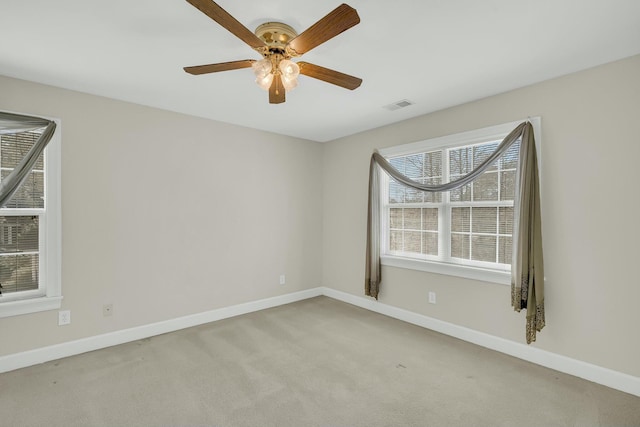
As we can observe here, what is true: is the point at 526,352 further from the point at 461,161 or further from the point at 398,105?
the point at 398,105

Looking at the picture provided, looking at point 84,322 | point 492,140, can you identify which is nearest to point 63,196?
point 84,322

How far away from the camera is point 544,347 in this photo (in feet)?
8.94

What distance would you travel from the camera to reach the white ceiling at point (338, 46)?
5.85 ft

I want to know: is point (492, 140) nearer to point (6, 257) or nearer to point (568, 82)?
point (568, 82)

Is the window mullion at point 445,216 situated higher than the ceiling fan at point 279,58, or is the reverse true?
the ceiling fan at point 279,58

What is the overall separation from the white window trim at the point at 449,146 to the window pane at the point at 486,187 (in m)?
0.36

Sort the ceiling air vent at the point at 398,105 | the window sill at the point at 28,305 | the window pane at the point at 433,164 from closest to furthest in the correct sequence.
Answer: the window sill at the point at 28,305, the ceiling air vent at the point at 398,105, the window pane at the point at 433,164

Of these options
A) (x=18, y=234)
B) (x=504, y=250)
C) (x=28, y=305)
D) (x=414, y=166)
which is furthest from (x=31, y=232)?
(x=504, y=250)

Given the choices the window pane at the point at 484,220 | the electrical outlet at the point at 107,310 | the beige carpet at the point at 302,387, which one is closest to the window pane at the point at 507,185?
the window pane at the point at 484,220

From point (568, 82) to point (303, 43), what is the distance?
234cm

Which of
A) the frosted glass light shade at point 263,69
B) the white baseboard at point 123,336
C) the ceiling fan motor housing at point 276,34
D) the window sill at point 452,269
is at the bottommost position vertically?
the white baseboard at point 123,336

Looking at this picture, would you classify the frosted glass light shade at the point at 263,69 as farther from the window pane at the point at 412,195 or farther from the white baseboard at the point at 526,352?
the white baseboard at the point at 526,352

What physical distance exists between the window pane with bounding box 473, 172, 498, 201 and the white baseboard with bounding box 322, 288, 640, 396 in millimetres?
1370

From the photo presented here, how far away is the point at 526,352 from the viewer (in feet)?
9.23
